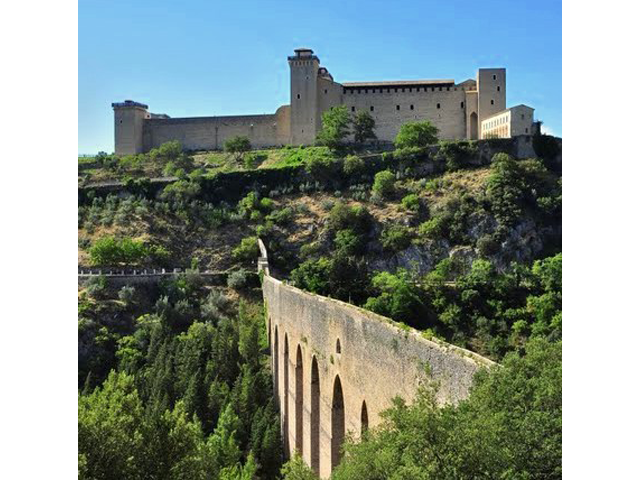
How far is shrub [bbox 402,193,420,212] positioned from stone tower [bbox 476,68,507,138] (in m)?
14.3

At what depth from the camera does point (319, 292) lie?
26250mm

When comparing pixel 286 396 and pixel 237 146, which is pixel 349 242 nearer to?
pixel 286 396

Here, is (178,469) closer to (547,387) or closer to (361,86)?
(547,387)

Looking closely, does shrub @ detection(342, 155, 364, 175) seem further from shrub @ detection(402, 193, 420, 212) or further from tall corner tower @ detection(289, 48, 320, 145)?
tall corner tower @ detection(289, 48, 320, 145)

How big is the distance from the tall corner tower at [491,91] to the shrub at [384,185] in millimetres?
13114

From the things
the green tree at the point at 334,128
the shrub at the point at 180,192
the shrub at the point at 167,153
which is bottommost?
the shrub at the point at 180,192

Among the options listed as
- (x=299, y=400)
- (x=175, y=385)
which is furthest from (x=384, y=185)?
(x=299, y=400)

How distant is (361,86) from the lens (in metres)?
54.6

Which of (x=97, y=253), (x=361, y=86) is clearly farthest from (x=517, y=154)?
(x=97, y=253)

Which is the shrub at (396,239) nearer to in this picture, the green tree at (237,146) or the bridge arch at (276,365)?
the bridge arch at (276,365)

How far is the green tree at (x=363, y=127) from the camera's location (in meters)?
51.7

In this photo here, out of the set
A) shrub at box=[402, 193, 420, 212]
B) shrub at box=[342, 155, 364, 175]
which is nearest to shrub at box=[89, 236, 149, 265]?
shrub at box=[402, 193, 420, 212]

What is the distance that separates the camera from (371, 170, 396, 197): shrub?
135ft

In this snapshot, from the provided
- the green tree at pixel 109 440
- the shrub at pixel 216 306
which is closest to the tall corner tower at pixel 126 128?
the shrub at pixel 216 306
